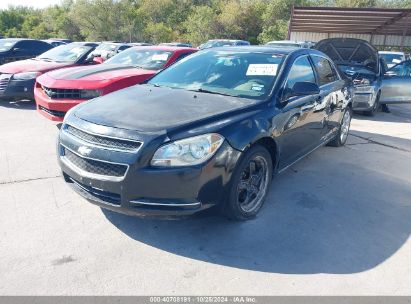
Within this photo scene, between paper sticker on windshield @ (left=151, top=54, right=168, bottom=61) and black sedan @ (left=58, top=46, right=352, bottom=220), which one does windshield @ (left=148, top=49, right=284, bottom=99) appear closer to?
black sedan @ (left=58, top=46, right=352, bottom=220)

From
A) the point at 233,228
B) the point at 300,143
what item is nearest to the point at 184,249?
the point at 233,228

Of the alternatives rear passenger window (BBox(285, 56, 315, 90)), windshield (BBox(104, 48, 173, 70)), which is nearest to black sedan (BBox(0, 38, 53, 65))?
windshield (BBox(104, 48, 173, 70))

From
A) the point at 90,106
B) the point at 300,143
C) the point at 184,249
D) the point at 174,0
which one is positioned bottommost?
the point at 184,249

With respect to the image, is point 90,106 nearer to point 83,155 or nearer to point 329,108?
point 83,155

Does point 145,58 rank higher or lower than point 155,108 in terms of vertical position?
higher

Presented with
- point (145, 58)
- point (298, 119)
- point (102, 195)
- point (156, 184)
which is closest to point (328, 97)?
point (298, 119)

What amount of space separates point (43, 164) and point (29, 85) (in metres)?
3.98

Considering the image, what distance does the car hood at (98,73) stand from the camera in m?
5.73

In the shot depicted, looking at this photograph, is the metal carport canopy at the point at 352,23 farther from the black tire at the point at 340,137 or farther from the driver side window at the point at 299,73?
the driver side window at the point at 299,73

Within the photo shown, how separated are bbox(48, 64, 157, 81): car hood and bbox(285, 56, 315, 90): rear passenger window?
303 cm

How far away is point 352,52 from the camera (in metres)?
9.49

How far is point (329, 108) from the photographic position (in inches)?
191

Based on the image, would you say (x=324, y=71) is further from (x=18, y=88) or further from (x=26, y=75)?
(x=18, y=88)

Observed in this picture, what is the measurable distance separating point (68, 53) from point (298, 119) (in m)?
6.76
